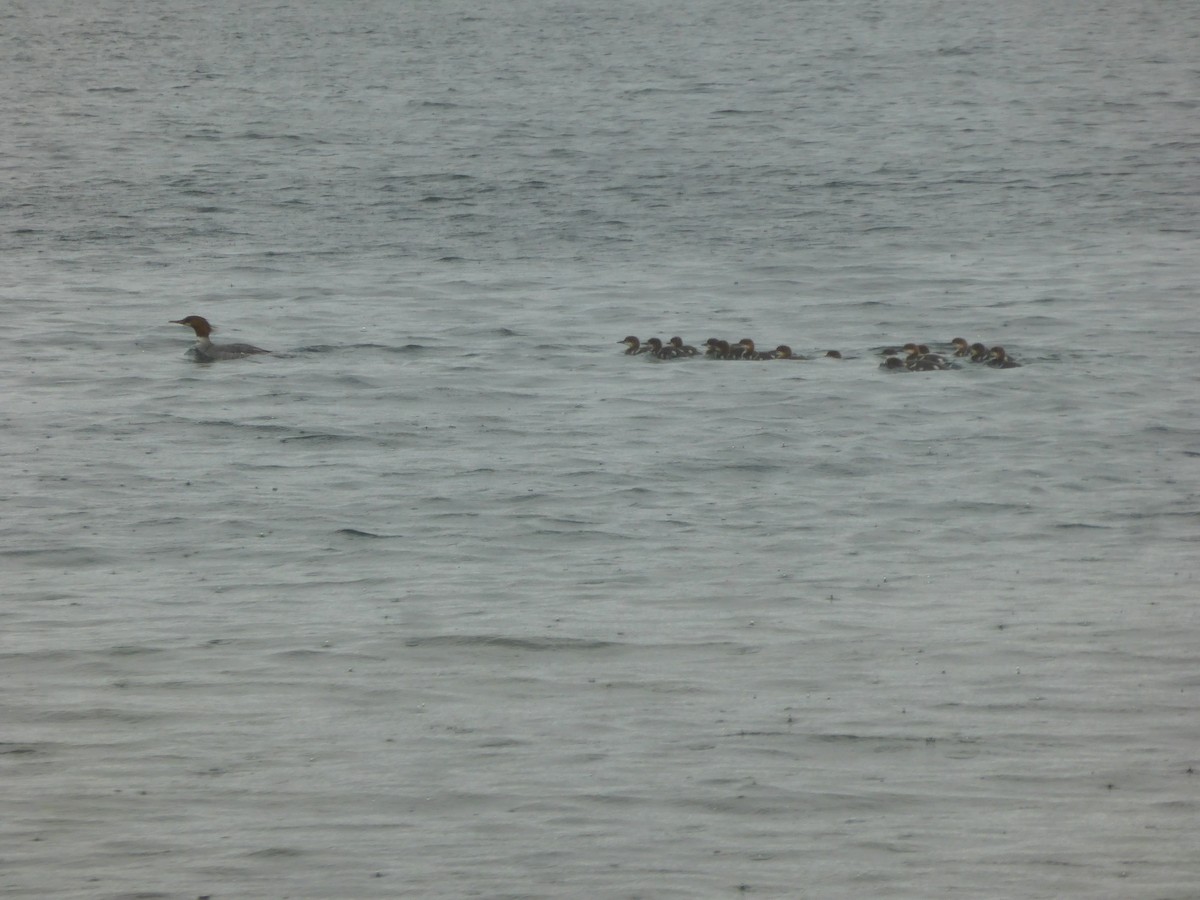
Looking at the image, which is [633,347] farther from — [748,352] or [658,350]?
[748,352]

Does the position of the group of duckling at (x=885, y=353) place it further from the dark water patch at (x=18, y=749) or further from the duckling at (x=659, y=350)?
the dark water patch at (x=18, y=749)

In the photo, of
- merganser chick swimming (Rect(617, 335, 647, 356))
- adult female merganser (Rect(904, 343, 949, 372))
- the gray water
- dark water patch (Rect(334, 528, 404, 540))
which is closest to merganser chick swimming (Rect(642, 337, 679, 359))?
merganser chick swimming (Rect(617, 335, 647, 356))

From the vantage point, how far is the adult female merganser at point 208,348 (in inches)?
795

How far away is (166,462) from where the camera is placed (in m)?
16.0

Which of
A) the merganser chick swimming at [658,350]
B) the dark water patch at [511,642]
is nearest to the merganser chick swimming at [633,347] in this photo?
the merganser chick swimming at [658,350]

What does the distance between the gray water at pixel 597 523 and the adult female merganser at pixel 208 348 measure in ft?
0.85

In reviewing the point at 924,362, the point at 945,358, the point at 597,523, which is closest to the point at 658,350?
the point at 924,362

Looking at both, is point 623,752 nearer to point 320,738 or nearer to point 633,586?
point 320,738

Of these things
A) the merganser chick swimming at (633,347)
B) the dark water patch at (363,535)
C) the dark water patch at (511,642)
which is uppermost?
the merganser chick swimming at (633,347)

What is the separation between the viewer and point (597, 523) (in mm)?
14023

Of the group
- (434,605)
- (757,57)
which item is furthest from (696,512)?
(757,57)

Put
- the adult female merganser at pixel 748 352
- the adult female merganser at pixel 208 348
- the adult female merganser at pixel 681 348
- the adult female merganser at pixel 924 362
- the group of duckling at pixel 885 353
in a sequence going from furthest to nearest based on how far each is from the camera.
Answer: the adult female merganser at pixel 208 348 → the adult female merganser at pixel 748 352 → the adult female merganser at pixel 681 348 → the group of duckling at pixel 885 353 → the adult female merganser at pixel 924 362

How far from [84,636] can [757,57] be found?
134ft

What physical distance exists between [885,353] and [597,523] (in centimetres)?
718
